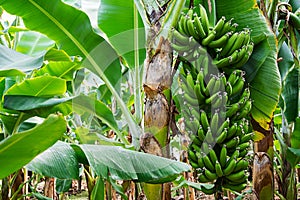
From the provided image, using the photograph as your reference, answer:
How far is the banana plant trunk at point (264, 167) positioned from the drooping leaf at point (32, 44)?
124 cm

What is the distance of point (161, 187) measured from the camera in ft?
3.62

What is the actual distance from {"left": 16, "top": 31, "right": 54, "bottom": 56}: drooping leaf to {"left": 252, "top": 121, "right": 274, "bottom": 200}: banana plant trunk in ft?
4.08

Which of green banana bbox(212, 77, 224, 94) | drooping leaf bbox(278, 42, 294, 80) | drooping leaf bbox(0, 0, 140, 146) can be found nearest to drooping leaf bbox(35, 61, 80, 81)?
drooping leaf bbox(0, 0, 140, 146)

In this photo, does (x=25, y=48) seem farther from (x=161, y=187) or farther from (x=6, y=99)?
(x=161, y=187)

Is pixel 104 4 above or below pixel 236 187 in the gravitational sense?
above

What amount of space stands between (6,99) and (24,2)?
0.40 meters

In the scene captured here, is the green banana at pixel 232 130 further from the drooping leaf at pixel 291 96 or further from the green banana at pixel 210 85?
the drooping leaf at pixel 291 96

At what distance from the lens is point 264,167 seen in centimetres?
132

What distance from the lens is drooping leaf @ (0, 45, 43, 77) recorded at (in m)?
1.04

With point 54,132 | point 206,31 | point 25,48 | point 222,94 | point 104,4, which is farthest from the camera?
point 25,48

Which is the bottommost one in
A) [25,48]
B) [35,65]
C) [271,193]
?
[271,193]

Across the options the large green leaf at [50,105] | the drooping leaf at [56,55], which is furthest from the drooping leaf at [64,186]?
the drooping leaf at [56,55]

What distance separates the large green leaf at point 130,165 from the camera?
35.9 inches

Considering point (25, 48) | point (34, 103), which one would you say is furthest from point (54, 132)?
point (25, 48)
